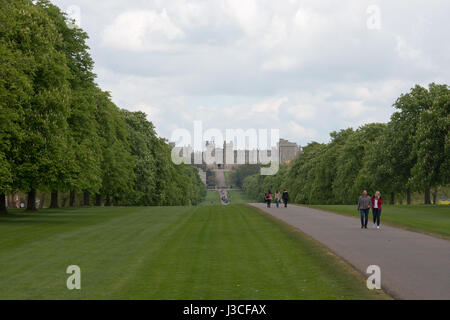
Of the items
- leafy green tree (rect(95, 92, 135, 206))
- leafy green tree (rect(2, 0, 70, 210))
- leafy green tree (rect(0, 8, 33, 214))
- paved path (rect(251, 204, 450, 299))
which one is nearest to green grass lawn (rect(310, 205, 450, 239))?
paved path (rect(251, 204, 450, 299))

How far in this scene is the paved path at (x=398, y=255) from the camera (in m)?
13.8

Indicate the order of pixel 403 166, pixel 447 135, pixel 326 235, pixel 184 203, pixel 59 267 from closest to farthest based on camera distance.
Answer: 1. pixel 59 267
2. pixel 326 235
3. pixel 447 135
4. pixel 403 166
5. pixel 184 203

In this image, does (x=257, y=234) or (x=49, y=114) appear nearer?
(x=257, y=234)

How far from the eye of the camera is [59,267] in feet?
61.6

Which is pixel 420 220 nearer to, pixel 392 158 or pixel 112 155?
pixel 392 158

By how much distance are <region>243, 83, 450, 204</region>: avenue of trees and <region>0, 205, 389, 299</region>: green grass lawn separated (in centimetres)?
3336

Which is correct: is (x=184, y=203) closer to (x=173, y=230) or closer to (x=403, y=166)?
(x=403, y=166)

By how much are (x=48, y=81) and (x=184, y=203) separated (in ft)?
247

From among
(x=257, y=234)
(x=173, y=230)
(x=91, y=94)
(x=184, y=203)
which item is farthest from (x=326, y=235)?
(x=184, y=203)

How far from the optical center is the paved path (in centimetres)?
1382

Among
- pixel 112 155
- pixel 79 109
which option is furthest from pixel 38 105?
pixel 112 155

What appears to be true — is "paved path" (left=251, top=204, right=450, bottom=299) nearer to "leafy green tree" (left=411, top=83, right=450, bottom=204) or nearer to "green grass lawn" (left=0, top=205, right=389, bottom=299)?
"green grass lawn" (left=0, top=205, right=389, bottom=299)

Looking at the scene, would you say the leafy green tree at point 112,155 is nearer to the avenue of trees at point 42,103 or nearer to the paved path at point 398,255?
the avenue of trees at point 42,103

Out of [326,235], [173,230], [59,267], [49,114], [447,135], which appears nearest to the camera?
[59,267]
